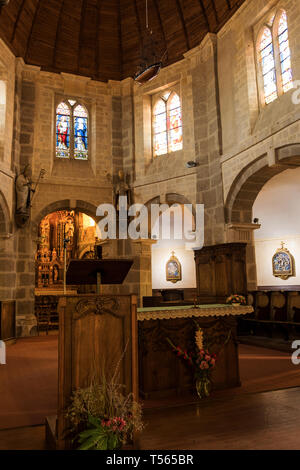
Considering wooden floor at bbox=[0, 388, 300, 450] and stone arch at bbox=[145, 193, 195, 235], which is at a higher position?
stone arch at bbox=[145, 193, 195, 235]

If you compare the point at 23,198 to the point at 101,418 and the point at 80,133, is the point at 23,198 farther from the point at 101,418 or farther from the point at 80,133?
the point at 101,418

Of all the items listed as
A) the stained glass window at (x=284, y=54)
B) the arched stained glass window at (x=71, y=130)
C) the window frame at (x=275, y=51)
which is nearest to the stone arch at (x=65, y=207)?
the arched stained glass window at (x=71, y=130)

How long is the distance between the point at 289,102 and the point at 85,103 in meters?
7.97

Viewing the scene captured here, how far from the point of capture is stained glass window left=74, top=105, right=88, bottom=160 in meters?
13.8

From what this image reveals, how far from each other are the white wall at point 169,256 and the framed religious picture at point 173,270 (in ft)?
0.50

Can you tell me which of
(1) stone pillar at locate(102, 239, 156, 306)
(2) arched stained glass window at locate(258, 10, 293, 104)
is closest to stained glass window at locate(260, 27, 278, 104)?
(2) arched stained glass window at locate(258, 10, 293, 104)

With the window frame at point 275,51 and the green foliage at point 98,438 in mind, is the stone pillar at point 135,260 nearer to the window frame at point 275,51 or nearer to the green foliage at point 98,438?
the window frame at point 275,51

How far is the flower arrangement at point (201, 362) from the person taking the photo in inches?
193

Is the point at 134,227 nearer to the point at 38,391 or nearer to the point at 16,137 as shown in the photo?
the point at 16,137

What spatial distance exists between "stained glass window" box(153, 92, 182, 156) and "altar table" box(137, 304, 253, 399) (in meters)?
8.56

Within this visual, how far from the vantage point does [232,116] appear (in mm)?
10812

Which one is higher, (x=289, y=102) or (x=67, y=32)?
(x=67, y=32)

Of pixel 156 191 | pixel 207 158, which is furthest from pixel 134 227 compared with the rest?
pixel 207 158

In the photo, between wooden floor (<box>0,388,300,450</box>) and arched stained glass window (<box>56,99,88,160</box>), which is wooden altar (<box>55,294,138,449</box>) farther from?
arched stained glass window (<box>56,99,88,160</box>)
